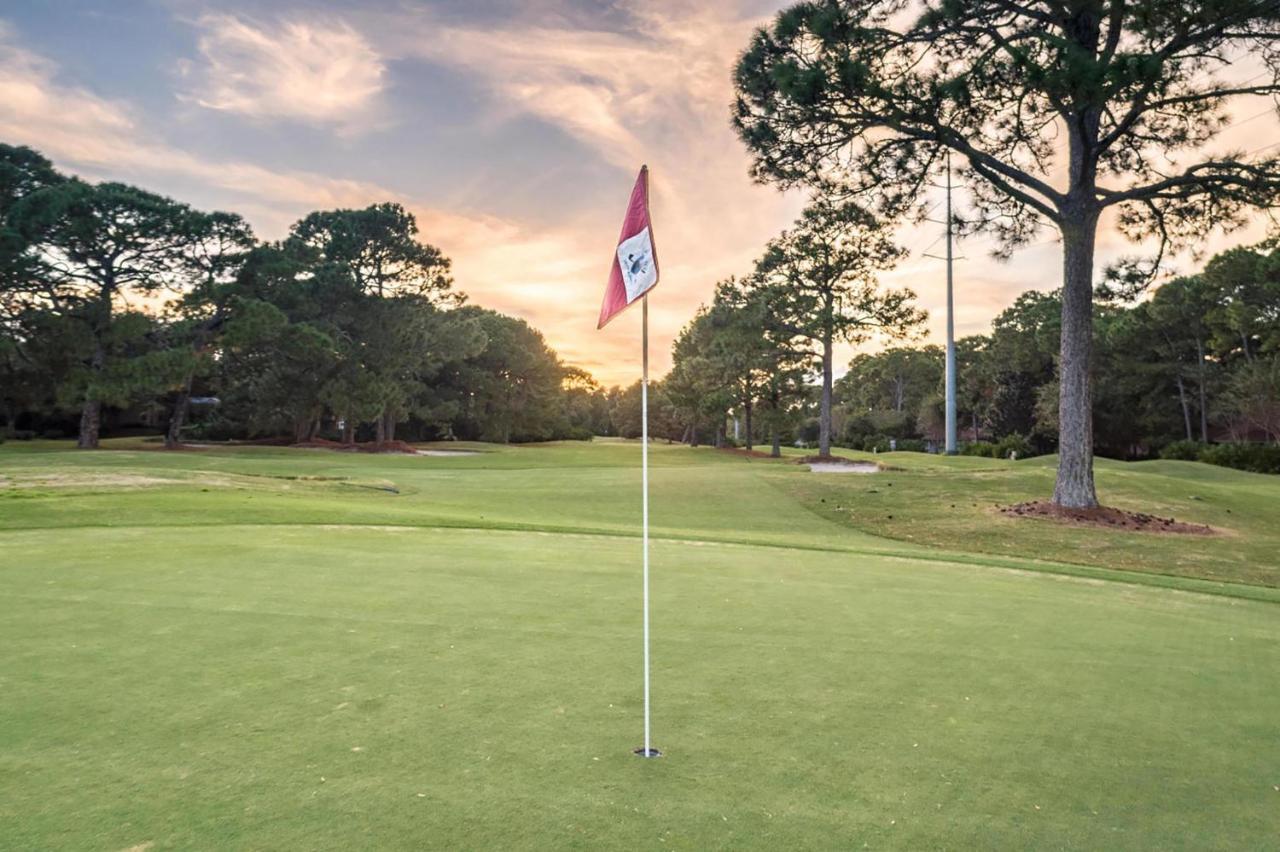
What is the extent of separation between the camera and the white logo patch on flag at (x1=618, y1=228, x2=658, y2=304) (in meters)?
3.75

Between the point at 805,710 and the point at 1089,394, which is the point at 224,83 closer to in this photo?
the point at 805,710

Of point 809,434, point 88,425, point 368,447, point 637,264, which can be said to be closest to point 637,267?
point 637,264

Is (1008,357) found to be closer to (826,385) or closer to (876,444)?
(876,444)

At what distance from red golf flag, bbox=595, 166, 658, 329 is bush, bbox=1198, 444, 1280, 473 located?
126 feet

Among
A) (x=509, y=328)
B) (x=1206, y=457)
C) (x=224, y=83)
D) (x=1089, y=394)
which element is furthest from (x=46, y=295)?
(x=1206, y=457)

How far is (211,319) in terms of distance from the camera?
120ft

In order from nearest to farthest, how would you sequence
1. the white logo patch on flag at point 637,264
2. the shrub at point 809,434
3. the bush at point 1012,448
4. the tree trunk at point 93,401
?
the white logo patch on flag at point 637,264 < the tree trunk at point 93,401 < the bush at point 1012,448 < the shrub at point 809,434

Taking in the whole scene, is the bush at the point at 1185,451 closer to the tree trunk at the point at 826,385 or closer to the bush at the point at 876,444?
the tree trunk at the point at 826,385

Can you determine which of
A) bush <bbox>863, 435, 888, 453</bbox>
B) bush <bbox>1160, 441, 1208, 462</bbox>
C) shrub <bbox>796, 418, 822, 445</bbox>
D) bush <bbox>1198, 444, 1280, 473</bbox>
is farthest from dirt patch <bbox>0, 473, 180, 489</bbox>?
shrub <bbox>796, 418, 822, 445</bbox>

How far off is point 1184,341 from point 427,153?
51.5 metres

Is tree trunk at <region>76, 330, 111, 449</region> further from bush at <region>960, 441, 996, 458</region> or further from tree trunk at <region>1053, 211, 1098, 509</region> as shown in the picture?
bush at <region>960, 441, 996, 458</region>

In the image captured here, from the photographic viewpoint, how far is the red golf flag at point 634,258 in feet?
12.4

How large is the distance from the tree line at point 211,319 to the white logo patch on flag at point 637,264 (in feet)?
117

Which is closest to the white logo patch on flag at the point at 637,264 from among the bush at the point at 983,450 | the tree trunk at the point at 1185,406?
the bush at the point at 983,450
